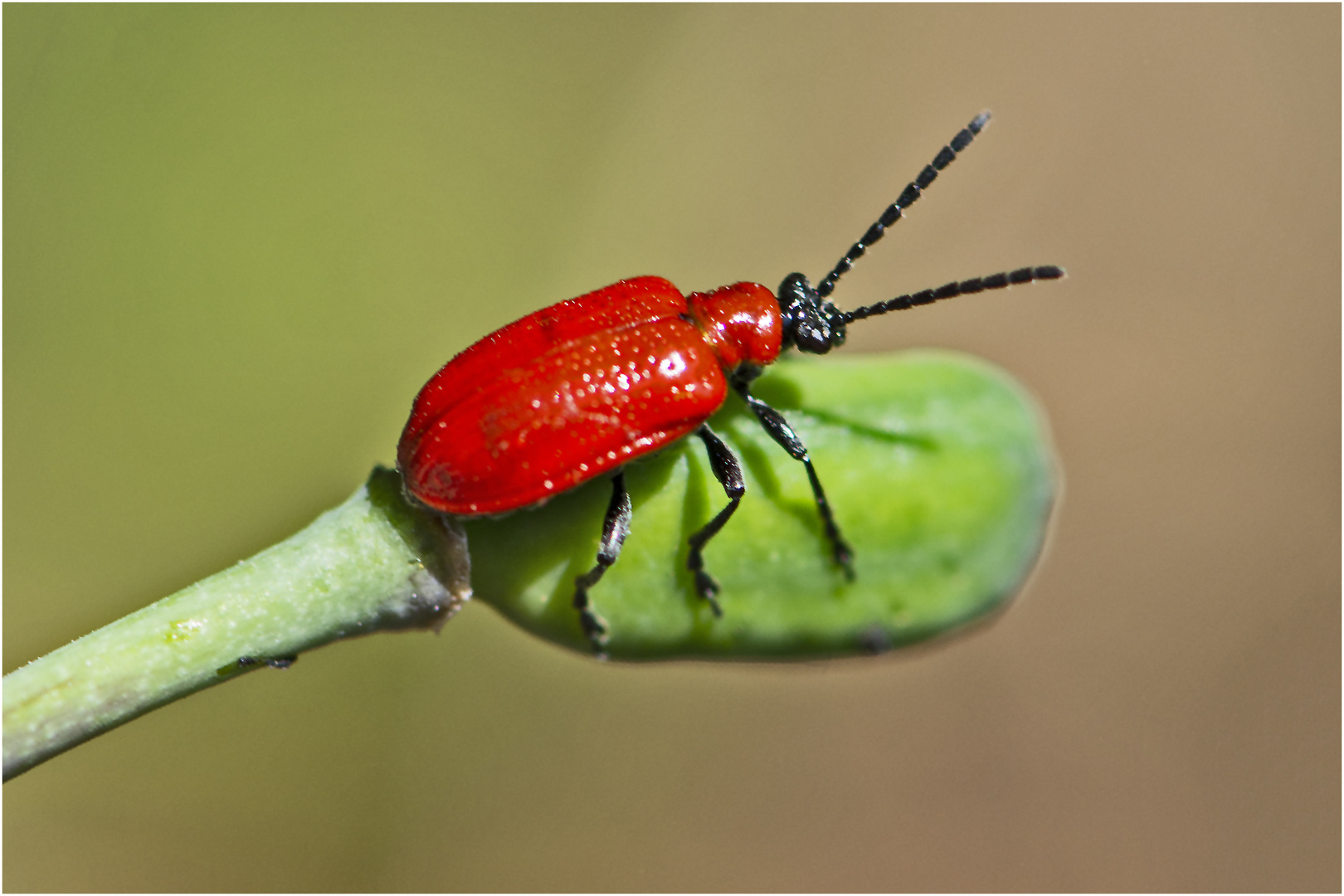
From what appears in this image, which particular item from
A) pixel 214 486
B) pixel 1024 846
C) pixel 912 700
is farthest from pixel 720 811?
pixel 214 486

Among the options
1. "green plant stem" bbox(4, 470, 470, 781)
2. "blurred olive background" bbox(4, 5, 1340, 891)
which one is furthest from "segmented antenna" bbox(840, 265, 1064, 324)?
"blurred olive background" bbox(4, 5, 1340, 891)

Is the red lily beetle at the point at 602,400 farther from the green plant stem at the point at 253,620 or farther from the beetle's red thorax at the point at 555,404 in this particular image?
the green plant stem at the point at 253,620

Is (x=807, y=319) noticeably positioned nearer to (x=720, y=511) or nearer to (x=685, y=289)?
(x=720, y=511)

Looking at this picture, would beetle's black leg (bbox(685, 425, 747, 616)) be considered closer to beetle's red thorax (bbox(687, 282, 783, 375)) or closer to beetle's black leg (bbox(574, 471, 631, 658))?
beetle's black leg (bbox(574, 471, 631, 658))

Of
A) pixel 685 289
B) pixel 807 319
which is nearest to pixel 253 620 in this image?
pixel 807 319

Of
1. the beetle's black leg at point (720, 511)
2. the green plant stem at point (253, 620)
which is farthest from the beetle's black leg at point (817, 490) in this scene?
the green plant stem at point (253, 620)

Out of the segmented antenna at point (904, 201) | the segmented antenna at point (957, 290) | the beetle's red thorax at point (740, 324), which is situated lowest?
the beetle's red thorax at point (740, 324)
